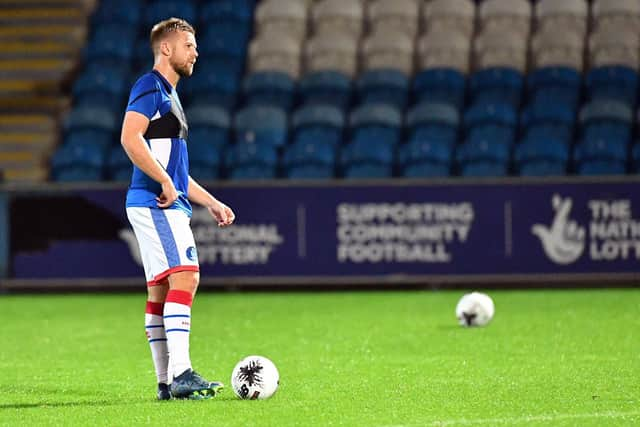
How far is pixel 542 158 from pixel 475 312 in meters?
6.10

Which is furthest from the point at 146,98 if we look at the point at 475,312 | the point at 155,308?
the point at 475,312

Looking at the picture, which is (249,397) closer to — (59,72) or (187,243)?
(187,243)

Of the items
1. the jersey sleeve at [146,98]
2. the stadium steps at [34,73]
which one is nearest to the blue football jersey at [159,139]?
the jersey sleeve at [146,98]

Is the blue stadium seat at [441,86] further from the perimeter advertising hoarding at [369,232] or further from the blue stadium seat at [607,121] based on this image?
the perimeter advertising hoarding at [369,232]

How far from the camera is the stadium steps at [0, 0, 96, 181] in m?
19.3

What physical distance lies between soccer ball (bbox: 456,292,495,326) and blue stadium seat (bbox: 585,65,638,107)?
23.4 ft

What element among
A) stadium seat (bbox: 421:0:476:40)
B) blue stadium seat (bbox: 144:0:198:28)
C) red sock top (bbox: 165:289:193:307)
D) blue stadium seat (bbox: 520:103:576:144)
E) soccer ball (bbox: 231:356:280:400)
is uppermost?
blue stadium seat (bbox: 144:0:198:28)

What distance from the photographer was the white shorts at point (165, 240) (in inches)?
280

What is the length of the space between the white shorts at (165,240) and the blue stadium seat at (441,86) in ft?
38.0

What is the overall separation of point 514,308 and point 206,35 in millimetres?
8964

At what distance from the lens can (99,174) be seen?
1809 cm

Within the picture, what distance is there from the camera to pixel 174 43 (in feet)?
23.7

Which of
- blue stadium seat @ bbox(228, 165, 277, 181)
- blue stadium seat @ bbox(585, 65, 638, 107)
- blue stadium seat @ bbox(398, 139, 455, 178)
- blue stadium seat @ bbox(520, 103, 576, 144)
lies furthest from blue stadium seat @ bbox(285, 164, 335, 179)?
blue stadium seat @ bbox(585, 65, 638, 107)

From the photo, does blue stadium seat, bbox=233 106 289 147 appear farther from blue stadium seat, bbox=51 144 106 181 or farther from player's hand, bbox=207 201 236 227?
player's hand, bbox=207 201 236 227
